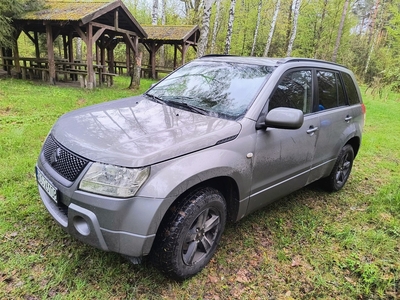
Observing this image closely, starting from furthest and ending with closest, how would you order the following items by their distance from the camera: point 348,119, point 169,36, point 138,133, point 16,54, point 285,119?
point 169,36 → point 16,54 → point 348,119 → point 285,119 → point 138,133

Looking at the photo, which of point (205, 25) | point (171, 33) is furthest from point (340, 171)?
point (171, 33)

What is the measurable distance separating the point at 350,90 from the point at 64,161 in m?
3.77

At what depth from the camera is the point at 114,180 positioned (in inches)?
72.7

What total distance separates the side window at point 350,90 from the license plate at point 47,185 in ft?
12.3

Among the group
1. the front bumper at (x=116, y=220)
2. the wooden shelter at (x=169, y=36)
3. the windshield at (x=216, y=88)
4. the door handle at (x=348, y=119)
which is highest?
the wooden shelter at (x=169, y=36)

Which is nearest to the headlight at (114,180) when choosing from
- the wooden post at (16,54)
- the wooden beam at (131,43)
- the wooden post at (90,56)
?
the wooden post at (90,56)

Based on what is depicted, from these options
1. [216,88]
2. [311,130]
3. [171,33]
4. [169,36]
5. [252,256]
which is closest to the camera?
[252,256]

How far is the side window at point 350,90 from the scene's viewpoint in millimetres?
3865

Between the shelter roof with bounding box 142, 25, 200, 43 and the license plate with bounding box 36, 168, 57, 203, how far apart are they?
1494 centimetres

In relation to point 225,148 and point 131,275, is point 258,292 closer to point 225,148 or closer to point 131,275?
point 131,275

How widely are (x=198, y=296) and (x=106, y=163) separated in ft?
4.14

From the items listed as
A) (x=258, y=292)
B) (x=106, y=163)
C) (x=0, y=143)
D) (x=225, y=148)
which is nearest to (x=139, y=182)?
(x=106, y=163)

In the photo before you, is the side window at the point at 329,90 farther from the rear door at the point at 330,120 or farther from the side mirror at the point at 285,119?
the side mirror at the point at 285,119

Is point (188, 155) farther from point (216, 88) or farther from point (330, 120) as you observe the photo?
point (330, 120)
